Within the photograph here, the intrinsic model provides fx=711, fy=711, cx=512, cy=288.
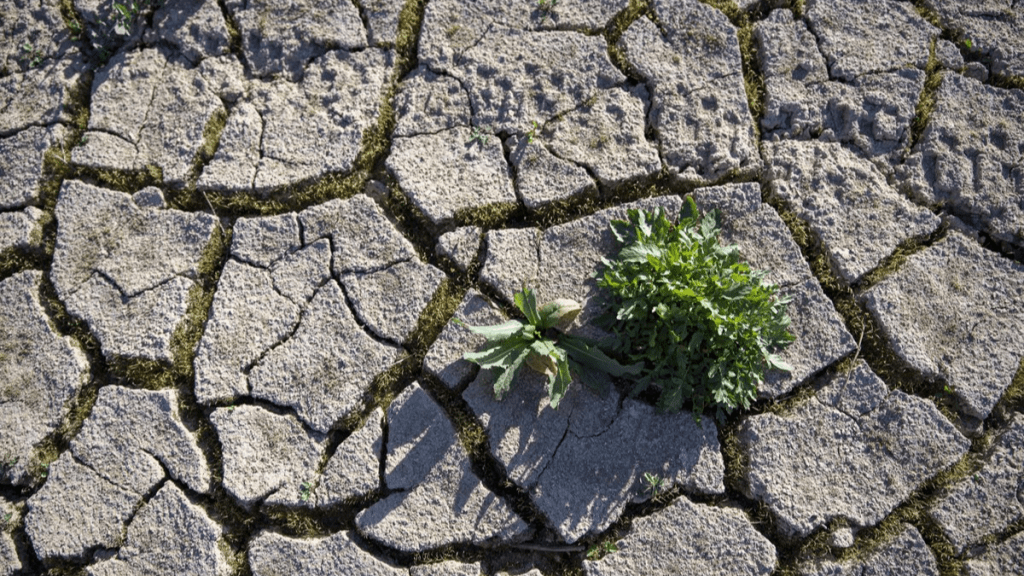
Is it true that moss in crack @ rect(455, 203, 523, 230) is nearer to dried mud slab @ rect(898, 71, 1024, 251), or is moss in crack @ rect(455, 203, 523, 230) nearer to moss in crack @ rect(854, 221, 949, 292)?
moss in crack @ rect(854, 221, 949, 292)

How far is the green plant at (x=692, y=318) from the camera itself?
2570 millimetres

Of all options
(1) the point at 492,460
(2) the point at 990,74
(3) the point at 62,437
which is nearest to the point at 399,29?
(1) the point at 492,460

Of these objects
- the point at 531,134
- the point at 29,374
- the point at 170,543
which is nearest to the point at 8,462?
the point at 29,374

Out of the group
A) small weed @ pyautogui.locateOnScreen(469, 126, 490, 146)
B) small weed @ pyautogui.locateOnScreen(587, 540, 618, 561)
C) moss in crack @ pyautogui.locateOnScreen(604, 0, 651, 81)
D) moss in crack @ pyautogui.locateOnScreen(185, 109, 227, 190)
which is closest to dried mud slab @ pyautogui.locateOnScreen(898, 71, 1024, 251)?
moss in crack @ pyautogui.locateOnScreen(604, 0, 651, 81)

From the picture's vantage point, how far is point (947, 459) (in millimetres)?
2736

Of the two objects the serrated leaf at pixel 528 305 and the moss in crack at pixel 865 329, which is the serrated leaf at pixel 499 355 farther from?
the moss in crack at pixel 865 329

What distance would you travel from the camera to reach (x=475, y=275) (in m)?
2.88

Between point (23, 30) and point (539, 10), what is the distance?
7.56ft

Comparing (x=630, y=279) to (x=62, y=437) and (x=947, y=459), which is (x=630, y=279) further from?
(x=62, y=437)

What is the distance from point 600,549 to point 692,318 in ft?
3.05

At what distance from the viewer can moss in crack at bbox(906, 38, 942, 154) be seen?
9.86 ft

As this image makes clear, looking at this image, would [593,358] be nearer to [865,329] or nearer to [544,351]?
[544,351]

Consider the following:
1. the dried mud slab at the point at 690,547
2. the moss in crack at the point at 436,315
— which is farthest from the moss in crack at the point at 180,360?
the dried mud slab at the point at 690,547

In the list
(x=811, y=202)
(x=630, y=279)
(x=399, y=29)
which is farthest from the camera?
(x=399, y=29)
